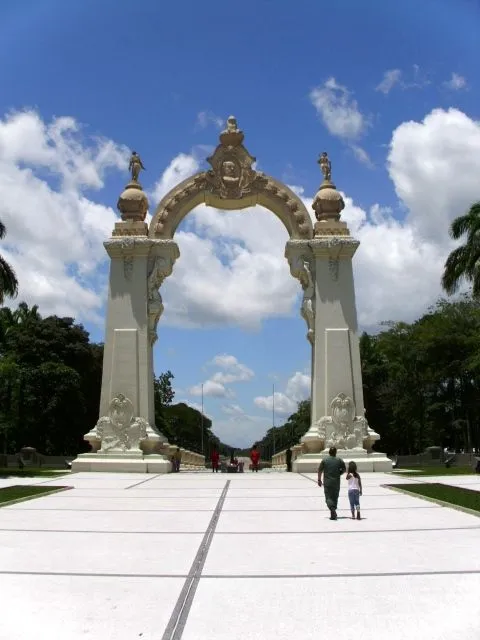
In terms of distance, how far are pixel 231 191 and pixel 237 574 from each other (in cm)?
2218

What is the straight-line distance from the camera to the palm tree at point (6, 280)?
970 inches

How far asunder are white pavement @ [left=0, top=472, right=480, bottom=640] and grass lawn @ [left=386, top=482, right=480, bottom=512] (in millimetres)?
748

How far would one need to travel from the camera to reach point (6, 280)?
81.6ft

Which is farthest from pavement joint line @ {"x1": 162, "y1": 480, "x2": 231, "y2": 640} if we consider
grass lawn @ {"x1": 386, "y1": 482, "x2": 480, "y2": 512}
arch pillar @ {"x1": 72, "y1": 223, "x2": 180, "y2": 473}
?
arch pillar @ {"x1": 72, "y1": 223, "x2": 180, "y2": 473}

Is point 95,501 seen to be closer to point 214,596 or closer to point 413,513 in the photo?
point 413,513

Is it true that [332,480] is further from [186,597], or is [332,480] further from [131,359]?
[131,359]

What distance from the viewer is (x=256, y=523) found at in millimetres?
10453

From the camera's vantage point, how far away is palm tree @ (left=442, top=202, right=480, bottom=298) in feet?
90.2

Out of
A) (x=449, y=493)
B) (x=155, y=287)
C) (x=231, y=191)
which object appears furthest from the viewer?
(x=231, y=191)

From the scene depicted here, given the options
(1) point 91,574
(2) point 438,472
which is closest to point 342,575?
(1) point 91,574

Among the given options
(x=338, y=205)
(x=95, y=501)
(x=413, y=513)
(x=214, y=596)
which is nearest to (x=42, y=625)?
(x=214, y=596)

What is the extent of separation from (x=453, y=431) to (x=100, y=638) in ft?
159

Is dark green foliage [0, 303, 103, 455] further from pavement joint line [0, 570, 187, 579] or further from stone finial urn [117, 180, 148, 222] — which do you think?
pavement joint line [0, 570, 187, 579]

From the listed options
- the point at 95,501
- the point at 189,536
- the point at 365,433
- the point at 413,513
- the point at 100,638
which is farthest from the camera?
the point at 365,433
